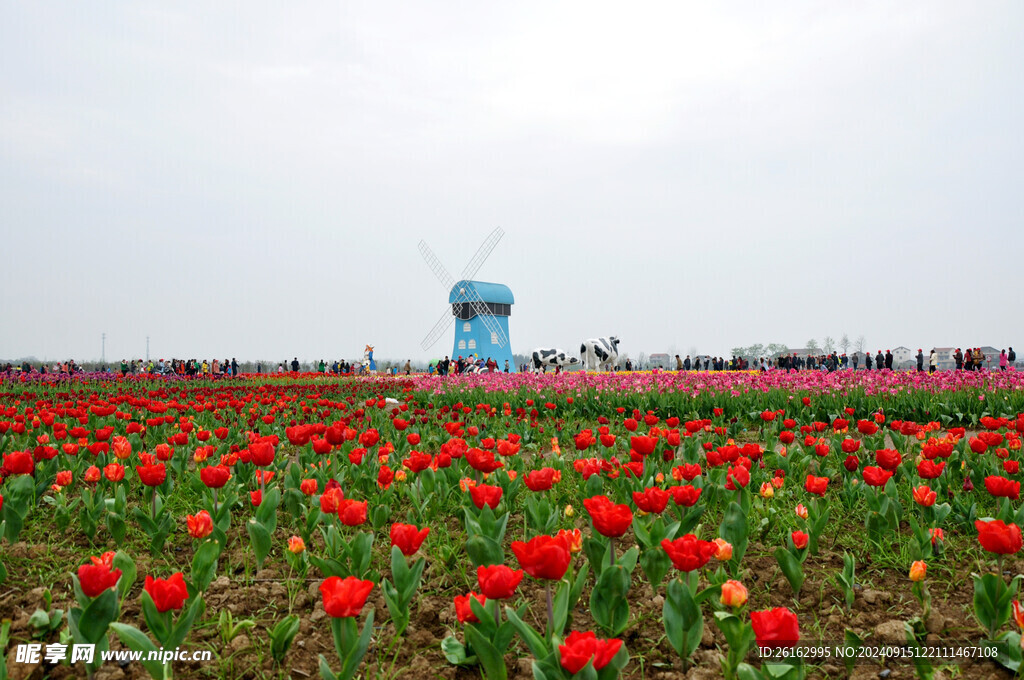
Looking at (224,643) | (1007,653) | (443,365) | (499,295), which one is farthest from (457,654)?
(499,295)

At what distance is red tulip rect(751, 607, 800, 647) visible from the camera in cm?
173

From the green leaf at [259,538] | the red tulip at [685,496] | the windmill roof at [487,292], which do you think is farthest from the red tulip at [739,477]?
the windmill roof at [487,292]

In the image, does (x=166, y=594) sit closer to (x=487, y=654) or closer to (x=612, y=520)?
(x=487, y=654)

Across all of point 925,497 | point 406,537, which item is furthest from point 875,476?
point 406,537

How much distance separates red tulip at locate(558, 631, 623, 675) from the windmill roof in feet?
150

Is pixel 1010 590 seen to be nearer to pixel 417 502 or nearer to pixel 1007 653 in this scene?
pixel 1007 653

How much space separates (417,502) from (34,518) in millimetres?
2882

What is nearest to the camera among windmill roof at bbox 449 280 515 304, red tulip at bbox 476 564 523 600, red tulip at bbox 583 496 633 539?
red tulip at bbox 476 564 523 600

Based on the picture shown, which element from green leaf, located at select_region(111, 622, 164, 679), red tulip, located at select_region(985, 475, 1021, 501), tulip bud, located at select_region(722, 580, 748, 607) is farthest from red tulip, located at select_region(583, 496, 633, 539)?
red tulip, located at select_region(985, 475, 1021, 501)

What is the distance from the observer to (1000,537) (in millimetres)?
2367

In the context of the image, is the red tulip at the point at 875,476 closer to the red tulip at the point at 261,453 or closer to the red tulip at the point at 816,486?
the red tulip at the point at 816,486

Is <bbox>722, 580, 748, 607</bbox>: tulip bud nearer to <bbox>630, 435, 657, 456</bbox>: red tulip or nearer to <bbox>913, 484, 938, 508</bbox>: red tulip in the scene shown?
<bbox>913, 484, 938, 508</bbox>: red tulip

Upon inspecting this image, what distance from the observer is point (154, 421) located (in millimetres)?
6098

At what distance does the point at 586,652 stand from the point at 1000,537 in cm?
185
